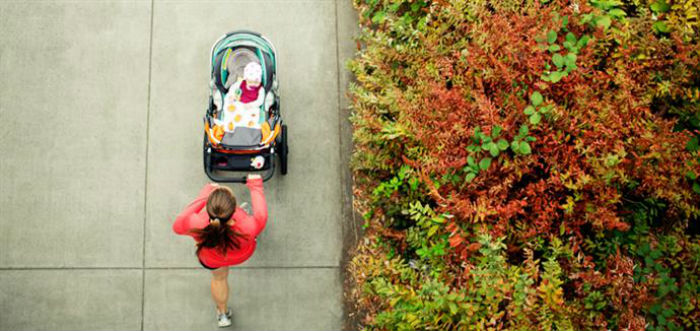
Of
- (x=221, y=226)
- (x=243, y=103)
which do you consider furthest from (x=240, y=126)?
(x=221, y=226)

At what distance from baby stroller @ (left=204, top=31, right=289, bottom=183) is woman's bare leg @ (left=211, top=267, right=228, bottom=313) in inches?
31.8

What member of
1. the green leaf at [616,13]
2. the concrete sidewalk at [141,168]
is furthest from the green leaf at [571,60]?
the concrete sidewalk at [141,168]

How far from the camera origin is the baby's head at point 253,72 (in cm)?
515

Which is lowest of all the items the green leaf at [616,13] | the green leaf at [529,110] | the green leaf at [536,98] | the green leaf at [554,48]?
the green leaf at [529,110]

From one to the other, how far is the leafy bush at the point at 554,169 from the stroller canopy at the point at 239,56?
3.61 ft

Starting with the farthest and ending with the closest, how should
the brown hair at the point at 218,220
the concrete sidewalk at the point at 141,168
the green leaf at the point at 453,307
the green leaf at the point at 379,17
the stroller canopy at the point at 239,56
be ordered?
the green leaf at the point at 379,17 → the concrete sidewalk at the point at 141,168 → the stroller canopy at the point at 239,56 → the brown hair at the point at 218,220 → the green leaf at the point at 453,307

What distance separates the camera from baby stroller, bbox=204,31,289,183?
517 centimetres

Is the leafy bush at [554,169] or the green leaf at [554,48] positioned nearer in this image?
the leafy bush at [554,169]

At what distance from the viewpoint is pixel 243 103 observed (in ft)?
17.4

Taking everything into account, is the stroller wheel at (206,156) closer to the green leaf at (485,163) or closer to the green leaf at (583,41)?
the green leaf at (485,163)

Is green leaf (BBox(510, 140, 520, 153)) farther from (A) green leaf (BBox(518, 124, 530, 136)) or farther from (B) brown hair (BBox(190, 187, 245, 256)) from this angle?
(B) brown hair (BBox(190, 187, 245, 256))

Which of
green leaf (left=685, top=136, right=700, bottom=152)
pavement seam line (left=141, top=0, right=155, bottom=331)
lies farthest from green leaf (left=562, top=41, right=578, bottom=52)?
pavement seam line (left=141, top=0, right=155, bottom=331)

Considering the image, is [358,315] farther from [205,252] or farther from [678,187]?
[678,187]

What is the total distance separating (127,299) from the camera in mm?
5484
